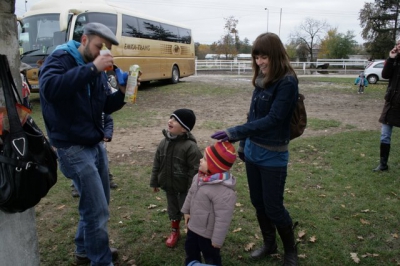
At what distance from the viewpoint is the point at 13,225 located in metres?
2.27

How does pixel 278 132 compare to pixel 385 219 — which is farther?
pixel 385 219

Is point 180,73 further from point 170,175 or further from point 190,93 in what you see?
point 170,175

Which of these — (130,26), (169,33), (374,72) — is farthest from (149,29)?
(374,72)

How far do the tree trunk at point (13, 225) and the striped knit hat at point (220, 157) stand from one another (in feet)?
4.21

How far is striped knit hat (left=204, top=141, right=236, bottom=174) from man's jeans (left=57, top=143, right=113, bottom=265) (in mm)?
854

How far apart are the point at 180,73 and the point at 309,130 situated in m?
13.0

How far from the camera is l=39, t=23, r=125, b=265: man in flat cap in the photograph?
7.38ft

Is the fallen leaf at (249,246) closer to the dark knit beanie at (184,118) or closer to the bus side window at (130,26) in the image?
the dark knit beanie at (184,118)

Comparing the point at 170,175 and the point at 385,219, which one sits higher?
the point at 170,175

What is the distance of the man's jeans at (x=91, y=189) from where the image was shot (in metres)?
2.56

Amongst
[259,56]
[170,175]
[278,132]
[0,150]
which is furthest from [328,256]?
[0,150]

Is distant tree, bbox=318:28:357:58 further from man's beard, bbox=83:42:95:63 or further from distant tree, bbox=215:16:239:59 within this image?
man's beard, bbox=83:42:95:63

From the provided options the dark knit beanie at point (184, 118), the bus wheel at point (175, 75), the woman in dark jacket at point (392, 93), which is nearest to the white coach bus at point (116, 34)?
the bus wheel at point (175, 75)

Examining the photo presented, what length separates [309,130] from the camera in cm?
834
